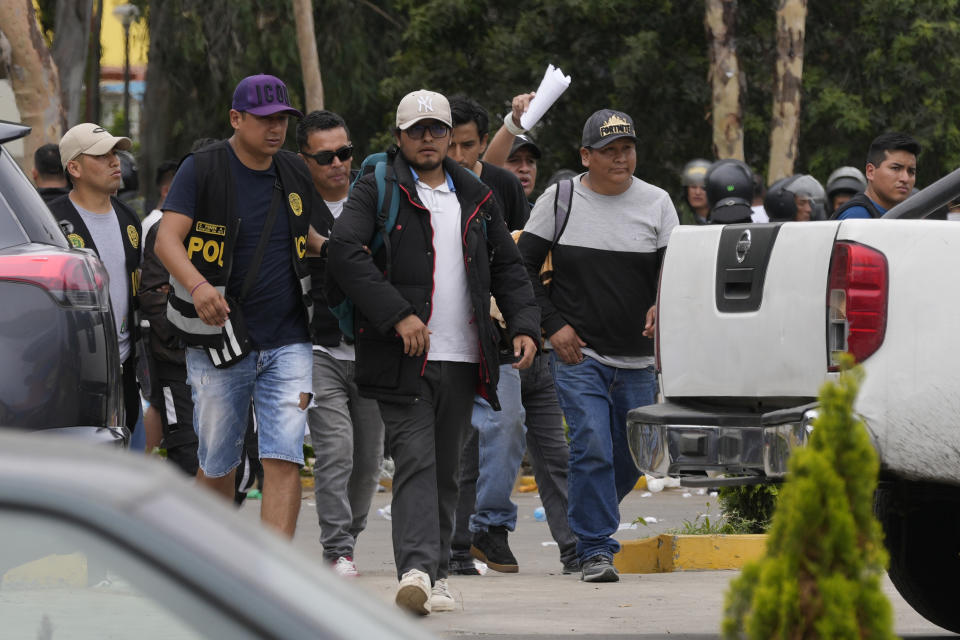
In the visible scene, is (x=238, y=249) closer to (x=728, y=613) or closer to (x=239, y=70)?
(x=728, y=613)

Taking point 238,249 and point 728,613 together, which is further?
point 238,249

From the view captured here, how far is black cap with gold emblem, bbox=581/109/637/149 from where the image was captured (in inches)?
309

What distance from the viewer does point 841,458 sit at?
336cm

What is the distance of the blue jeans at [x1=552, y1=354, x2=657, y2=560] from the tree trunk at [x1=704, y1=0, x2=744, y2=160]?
13523mm

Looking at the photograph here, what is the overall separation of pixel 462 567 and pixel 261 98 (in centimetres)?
261

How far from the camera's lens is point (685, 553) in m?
8.34

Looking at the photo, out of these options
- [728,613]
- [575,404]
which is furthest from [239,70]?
[728,613]

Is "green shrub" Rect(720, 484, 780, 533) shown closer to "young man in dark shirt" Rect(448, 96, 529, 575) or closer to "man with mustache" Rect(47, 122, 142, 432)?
"young man in dark shirt" Rect(448, 96, 529, 575)

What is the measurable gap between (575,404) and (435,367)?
135 cm

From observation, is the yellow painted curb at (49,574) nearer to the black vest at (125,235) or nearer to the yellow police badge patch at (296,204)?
the yellow police badge patch at (296,204)

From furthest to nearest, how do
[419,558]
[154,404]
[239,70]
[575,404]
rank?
[239,70], [154,404], [575,404], [419,558]

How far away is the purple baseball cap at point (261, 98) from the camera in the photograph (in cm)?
679

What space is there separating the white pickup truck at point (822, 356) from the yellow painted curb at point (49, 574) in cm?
335

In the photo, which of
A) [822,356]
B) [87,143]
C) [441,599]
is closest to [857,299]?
[822,356]
